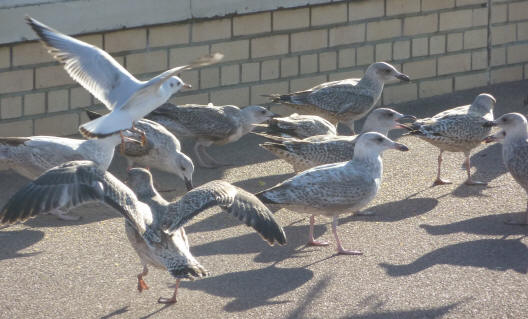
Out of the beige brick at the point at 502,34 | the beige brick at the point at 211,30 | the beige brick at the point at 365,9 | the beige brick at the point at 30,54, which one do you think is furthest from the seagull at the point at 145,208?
the beige brick at the point at 502,34

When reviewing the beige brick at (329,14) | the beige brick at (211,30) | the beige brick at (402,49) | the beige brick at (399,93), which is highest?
the beige brick at (329,14)

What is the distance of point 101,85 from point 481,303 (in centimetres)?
431

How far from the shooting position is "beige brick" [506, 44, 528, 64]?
1316cm

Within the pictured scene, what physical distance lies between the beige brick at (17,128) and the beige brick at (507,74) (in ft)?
21.0

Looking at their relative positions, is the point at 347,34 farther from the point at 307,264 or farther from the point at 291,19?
the point at 307,264

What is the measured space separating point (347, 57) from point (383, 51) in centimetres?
53

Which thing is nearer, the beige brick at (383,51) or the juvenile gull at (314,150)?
the juvenile gull at (314,150)

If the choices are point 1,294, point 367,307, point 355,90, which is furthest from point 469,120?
point 1,294

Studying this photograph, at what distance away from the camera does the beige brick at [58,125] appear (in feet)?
33.4

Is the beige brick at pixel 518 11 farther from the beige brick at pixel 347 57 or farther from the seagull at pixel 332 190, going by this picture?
the seagull at pixel 332 190

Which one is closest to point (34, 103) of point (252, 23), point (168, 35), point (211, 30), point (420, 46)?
point (168, 35)

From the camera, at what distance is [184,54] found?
10797 millimetres

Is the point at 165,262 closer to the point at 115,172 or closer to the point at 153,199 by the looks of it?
the point at 153,199

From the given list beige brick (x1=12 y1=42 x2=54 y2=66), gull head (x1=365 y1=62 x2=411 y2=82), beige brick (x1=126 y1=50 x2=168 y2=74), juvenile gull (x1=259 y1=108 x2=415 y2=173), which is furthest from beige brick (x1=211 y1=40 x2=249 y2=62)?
juvenile gull (x1=259 y1=108 x2=415 y2=173)
